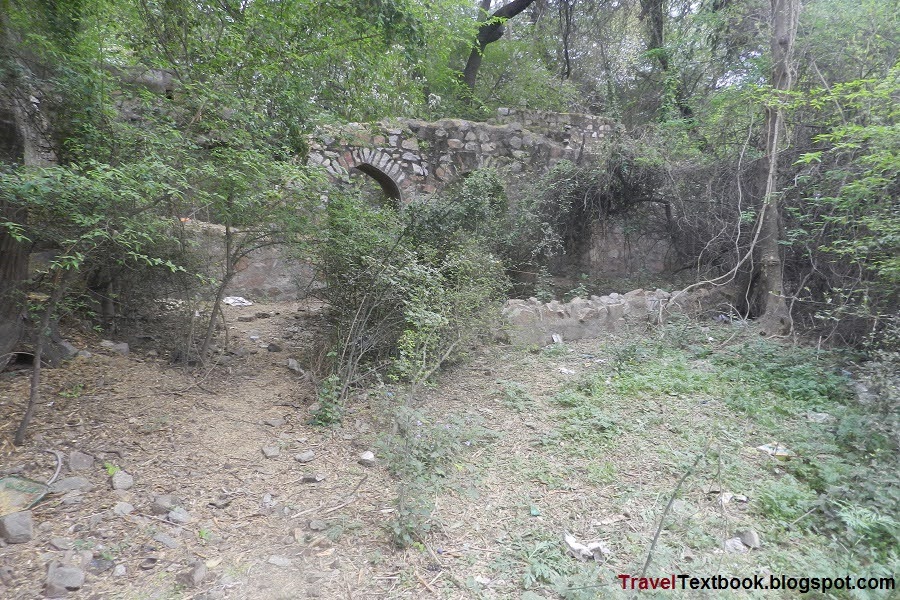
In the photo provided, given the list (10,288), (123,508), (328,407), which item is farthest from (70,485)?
(328,407)

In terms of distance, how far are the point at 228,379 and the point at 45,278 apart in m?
1.42

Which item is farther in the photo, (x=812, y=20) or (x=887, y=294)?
(x=812, y=20)

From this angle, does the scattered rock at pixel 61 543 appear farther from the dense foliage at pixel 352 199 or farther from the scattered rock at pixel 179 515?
the dense foliage at pixel 352 199

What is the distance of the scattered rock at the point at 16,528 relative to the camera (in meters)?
2.20

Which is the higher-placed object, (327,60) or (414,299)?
(327,60)

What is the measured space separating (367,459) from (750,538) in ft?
6.93

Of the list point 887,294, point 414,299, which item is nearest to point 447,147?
point 414,299

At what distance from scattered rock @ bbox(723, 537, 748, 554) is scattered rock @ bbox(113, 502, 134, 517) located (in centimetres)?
291

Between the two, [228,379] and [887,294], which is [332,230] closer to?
[228,379]

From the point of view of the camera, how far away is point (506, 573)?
225 centimetres

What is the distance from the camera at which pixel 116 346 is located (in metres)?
4.07

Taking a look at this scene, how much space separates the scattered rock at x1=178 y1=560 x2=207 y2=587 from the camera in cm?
212

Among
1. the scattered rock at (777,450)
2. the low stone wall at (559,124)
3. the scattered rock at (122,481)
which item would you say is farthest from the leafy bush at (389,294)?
the low stone wall at (559,124)

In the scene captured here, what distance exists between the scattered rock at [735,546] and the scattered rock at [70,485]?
321 cm
